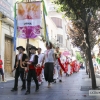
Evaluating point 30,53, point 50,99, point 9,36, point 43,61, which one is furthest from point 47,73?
point 9,36

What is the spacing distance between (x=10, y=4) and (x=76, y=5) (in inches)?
355

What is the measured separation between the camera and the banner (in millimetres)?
10234

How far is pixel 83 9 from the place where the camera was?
10.0 meters

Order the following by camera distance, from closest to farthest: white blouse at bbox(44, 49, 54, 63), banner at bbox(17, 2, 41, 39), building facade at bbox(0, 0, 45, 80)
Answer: banner at bbox(17, 2, 41, 39), white blouse at bbox(44, 49, 54, 63), building facade at bbox(0, 0, 45, 80)

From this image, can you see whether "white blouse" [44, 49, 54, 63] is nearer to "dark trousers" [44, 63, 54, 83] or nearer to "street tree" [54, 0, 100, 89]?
"dark trousers" [44, 63, 54, 83]

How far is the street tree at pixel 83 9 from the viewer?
31.6 feet

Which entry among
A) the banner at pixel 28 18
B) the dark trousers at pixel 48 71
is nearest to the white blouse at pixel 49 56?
the dark trousers at pixel 48 71

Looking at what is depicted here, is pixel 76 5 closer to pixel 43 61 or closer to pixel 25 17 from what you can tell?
pixel 25 17

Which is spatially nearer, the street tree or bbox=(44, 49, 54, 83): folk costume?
the street tree

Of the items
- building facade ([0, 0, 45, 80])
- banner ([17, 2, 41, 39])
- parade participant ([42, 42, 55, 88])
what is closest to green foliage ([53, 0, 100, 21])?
banner ([17, 2, 41, 39])

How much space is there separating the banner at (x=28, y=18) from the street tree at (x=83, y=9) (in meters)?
0.92

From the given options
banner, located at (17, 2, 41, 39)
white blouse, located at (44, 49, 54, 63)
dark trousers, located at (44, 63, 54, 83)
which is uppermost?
banner, located at (17, 2, 41, 39)

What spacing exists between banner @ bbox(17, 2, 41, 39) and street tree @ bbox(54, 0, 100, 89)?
3.03ft

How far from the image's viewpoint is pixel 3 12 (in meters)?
16.2
